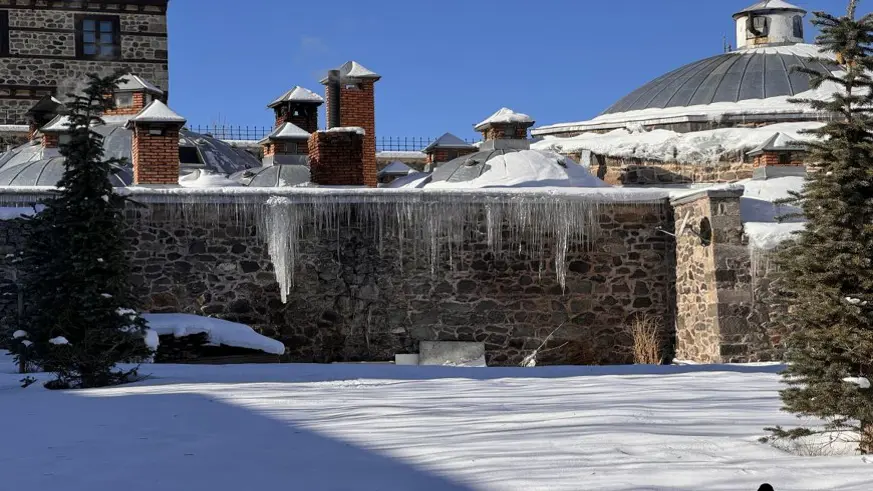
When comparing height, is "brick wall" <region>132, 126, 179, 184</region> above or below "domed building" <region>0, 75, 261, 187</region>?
below

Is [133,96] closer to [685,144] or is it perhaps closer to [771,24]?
[685,144]

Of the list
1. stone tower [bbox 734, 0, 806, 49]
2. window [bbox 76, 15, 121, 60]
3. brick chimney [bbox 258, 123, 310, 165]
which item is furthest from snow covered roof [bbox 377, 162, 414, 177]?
window [bbox 76, 15, 121, 60]

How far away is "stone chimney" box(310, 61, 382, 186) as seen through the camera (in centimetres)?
1802

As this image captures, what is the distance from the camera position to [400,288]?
14.9 meters

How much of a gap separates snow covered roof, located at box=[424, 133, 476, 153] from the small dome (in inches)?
118

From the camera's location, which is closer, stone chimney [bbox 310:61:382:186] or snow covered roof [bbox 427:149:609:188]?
snow covered roof [bbox 427:149:609:188]

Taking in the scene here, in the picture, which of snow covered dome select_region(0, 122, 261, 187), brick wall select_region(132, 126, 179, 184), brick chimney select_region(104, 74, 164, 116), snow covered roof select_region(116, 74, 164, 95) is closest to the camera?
brick wall select_region(132, 126, 179, 184)

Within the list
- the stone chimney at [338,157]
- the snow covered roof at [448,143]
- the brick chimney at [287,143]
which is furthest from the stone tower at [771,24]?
the stone chimney at [338,157]

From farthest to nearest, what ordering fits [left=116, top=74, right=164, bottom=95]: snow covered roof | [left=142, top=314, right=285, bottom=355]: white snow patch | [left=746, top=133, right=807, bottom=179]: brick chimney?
1. [left=116, top=74, right=164, bottom=95]: snow covered roof
2. [left=746, top=133, right=807, bottom=179]: brick chimney
3. [left=142, top=314, right=285, bottom=355]: white snow patch

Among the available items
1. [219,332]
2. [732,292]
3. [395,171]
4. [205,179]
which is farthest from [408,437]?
[395,171]

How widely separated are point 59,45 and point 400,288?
64.3 feet

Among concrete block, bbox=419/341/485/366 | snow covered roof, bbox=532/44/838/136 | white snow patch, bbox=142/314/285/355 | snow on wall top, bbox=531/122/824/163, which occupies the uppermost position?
snow covered roof, bbox=532/44/838/136

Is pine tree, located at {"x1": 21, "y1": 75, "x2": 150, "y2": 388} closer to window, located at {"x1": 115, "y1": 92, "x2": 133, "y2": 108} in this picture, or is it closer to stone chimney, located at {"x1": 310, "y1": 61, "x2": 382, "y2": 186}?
stone chimney, located at {"x1": 310, "y1": 61, "x2": 382, "y2": 186}

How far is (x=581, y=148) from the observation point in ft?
67.9
